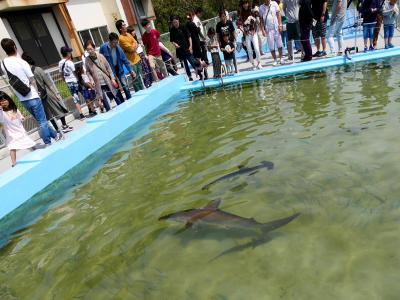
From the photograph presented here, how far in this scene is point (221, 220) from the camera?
4.33m

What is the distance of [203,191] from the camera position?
216 inches

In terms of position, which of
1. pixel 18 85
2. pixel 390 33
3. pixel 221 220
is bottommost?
pixel 221 220

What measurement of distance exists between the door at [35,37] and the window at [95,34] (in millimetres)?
2775

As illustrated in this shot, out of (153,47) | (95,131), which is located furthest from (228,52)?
(95,131)

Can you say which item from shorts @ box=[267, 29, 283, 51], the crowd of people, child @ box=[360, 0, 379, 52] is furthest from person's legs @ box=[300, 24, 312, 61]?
child @ box=[360, 0, 379, 52]

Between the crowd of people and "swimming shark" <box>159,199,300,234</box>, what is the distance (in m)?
4.97

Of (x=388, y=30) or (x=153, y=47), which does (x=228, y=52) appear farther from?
(x=388, y=30)

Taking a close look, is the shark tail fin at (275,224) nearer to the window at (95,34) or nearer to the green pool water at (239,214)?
the green pool water at (239,214)

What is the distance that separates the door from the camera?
1955cm

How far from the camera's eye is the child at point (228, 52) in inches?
455

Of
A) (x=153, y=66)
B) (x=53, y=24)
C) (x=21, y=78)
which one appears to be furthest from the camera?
(x=53, y=24)

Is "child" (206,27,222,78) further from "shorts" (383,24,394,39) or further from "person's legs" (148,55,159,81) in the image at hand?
"shorts" (383,24,394,39)

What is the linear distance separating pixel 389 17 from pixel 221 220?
9.78 meters

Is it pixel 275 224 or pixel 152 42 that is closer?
pixel 275 224
